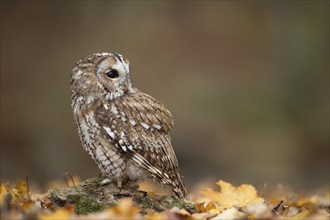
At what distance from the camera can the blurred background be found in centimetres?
1723

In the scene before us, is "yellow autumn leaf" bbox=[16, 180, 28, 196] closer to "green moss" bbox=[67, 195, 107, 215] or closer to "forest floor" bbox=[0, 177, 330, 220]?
"forest floor" bbox=[0, 177, 330, 220]

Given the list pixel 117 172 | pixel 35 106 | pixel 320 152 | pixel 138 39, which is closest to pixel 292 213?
pixel 117 172

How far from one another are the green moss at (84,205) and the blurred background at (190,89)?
31.3 feet

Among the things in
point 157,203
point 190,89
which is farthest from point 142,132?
point 190,89

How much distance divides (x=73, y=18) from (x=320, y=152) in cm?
706

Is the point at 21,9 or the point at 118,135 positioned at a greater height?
the point at 21,9

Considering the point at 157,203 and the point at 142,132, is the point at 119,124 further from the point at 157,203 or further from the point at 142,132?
the point at 157,203

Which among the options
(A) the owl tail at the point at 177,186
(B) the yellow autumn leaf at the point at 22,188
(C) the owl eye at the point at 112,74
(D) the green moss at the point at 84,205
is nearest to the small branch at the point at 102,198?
(D) the green moss at the point at 84,205

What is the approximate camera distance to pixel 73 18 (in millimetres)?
19578

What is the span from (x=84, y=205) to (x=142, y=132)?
33.1 inches

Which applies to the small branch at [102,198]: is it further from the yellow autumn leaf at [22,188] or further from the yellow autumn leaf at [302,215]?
the yellow autumn leaf at [302,215]

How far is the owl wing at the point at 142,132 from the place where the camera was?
6031 mm

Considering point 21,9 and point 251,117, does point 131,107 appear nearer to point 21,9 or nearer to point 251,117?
point 251,117

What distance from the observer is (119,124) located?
6074 mm
